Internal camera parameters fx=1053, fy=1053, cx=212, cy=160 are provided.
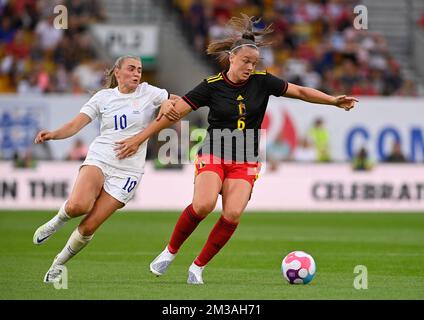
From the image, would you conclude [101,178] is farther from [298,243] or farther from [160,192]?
[160,192]

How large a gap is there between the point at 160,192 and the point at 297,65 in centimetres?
645

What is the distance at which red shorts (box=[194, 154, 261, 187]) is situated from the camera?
10742 mm

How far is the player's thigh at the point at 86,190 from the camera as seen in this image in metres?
10.7

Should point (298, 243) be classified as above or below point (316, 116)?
below

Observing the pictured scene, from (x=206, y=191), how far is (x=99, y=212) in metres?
1.16

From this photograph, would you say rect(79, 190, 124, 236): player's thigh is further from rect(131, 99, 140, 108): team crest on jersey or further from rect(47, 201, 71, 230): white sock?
rect(131, 99, 140, 108): team crest on jersey

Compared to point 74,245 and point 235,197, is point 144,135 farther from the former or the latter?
point 74,245

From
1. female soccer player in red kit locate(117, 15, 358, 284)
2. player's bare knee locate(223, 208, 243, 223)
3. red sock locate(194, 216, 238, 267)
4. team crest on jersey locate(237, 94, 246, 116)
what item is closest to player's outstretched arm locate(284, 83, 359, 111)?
female soccer player in red kit locate(117, 15, 358, 284)

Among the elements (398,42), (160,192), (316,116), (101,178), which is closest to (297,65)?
(316,116)

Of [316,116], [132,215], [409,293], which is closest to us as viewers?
[409,293]

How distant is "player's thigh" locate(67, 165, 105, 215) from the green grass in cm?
76

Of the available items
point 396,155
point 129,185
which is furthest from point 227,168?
point 396,155
